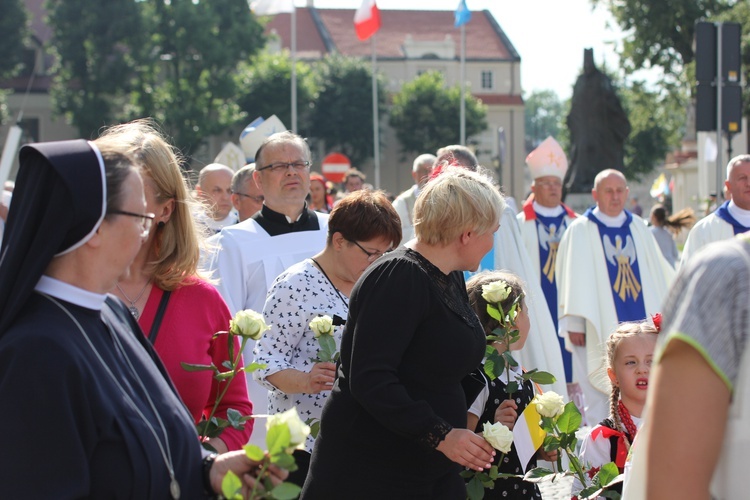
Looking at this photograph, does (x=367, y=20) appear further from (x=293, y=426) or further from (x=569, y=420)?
(x=293, y=426)

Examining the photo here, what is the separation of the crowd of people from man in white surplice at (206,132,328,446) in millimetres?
11

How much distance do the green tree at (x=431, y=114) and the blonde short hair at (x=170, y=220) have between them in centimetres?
5822

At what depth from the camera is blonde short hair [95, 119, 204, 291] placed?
3098 mm

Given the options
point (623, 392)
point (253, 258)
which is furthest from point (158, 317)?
point (253, 258)

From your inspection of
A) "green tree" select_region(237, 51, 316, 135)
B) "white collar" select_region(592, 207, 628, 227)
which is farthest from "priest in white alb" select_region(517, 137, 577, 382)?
"green tree" select_region(237, 51, 316, 135)

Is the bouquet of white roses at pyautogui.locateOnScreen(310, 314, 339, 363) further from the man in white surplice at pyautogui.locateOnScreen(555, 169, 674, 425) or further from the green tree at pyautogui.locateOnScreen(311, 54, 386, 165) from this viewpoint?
the green tree at pyautogui.locateOnScreen(311, 54, 386, 165)

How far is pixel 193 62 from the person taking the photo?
5528 centimetres

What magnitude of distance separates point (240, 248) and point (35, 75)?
62.2m

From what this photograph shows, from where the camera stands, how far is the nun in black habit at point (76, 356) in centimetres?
214

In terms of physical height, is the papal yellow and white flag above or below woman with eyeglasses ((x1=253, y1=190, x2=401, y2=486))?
below

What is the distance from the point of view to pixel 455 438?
10.1 ft

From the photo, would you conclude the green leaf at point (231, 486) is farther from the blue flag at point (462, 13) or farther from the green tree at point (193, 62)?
the green tree at point (193, 62)

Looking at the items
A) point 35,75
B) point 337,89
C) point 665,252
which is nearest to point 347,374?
point 665,252

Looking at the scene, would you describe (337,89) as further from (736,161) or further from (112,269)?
(112,269)
